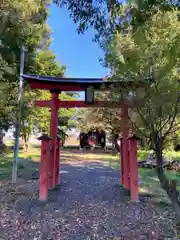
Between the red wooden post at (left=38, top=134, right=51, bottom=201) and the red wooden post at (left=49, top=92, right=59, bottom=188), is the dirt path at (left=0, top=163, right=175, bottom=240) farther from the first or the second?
the red wooden post at (left=49, top=92, right=59, bottom=188)

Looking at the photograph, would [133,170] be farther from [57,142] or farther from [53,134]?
[57,142]

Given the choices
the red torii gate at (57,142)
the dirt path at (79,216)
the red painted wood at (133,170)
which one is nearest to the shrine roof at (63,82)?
the red torii gate at (57,142)

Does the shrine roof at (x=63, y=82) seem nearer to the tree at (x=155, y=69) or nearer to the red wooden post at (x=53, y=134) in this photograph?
the red wooden post at (x=53, y=134)

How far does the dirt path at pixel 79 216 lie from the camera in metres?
3.18

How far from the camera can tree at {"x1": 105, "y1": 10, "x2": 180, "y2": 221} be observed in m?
2.94

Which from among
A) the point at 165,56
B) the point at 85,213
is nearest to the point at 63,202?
the point at 85,213

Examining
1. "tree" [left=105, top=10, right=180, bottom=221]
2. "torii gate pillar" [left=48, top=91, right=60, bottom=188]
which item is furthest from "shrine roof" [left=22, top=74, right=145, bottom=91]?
"tree" [left=105, top=10, right=180, bottom=221]

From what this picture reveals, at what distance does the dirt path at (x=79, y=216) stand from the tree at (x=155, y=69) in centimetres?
63

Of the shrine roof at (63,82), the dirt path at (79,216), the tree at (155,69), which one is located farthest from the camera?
the shrine roof at (63,82)

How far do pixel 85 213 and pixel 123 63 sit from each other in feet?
7.93

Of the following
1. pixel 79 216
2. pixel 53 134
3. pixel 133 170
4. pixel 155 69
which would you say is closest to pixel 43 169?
pixel 53 134

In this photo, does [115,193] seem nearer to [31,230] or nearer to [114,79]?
[31,230]

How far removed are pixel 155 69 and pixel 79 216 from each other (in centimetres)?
245

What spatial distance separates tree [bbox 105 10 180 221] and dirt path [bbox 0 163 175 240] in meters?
0.63
